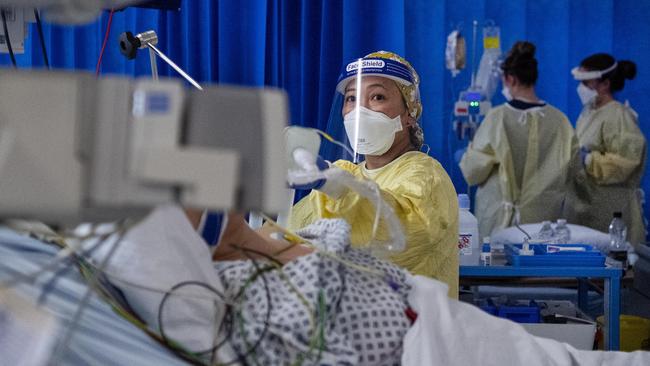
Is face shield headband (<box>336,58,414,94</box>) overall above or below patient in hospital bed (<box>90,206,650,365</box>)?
above

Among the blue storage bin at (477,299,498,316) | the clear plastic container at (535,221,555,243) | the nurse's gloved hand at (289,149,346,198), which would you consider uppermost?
the nurse's gloved hand at (289,149,346,198)

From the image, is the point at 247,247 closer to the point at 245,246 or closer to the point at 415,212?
the point at 245,246

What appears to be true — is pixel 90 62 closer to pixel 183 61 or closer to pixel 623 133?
pixel 183 61

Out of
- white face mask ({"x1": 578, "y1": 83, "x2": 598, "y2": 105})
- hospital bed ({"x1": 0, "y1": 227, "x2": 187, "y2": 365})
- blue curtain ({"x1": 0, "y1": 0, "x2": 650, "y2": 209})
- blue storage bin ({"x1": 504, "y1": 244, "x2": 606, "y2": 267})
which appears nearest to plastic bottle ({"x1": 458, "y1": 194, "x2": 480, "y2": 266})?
blue storage bin ({"x1": 504, "y1": 244, "x2": 606, "y2": 267})

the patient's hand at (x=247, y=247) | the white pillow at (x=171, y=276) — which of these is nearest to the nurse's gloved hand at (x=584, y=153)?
the patient's hand at (x=247, y=247)

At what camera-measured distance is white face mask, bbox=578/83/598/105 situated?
4.46m

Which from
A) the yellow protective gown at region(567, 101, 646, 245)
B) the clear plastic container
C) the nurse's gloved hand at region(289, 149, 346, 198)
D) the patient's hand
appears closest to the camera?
the nurse's gloved hand at region(289, 149, 346, 198)

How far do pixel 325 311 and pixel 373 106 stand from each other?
110 cm

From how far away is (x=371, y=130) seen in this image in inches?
89.1

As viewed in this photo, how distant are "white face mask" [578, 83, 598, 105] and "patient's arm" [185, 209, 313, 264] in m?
3.29

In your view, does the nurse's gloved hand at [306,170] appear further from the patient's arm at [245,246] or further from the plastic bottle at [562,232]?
the plastic bottle at [562,232]

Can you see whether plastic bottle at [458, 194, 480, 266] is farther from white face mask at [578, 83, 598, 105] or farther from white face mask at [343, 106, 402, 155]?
white face mask at [578, 83, 598, 105]

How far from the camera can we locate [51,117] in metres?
0.73

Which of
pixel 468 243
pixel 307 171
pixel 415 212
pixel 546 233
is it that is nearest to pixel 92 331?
pixel 307 171
